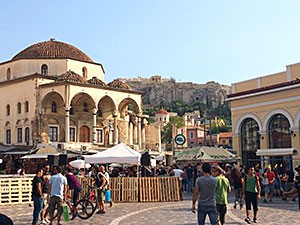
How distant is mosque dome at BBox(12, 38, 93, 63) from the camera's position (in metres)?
45.0

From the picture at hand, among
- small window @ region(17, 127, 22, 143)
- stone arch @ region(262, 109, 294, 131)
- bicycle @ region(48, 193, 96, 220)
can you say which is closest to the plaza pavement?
bicycle @ region(48, 193, 96, 220)

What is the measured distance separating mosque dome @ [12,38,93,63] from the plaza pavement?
2931 centimetres

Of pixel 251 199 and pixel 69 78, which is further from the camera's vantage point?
pixel 69 78

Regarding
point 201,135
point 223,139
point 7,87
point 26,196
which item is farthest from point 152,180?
point 201,135

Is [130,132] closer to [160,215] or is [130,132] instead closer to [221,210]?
[160,215]

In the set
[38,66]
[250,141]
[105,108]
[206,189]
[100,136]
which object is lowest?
[206,189]

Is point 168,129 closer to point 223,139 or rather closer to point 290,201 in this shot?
point 223,139

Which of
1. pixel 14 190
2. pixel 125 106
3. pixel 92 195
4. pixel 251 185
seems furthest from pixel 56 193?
pixel 125 106

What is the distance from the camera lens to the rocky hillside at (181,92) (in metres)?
175

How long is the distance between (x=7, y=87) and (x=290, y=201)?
33117 millimetres

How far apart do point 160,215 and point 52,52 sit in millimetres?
34677

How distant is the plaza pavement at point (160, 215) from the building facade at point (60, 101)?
22582 millimetres

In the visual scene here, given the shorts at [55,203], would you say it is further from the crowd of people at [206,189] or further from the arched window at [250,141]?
the arched window at [250,141]

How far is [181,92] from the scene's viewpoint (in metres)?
179
